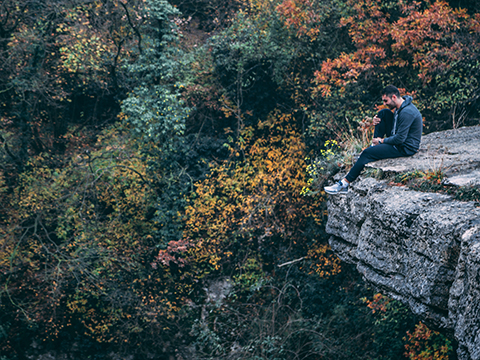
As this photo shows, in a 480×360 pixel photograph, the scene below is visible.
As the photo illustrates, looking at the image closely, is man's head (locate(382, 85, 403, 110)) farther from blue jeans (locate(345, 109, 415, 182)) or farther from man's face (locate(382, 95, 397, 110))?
blue jeans (locate(345, 109, 415, 182))

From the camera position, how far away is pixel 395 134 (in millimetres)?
4770

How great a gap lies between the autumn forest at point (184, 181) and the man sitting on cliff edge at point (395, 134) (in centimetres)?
404

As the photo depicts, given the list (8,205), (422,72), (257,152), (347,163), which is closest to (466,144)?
(347,163)

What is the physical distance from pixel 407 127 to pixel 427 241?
1.78 metres

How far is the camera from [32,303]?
32.5 ft

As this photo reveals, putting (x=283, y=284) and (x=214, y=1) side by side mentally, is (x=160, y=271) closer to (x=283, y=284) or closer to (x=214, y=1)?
(x=283, y=284)

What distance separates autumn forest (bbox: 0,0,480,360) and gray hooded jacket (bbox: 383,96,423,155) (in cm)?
439

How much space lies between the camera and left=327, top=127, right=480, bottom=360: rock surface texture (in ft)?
9.07

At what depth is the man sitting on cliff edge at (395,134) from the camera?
4.61 metres

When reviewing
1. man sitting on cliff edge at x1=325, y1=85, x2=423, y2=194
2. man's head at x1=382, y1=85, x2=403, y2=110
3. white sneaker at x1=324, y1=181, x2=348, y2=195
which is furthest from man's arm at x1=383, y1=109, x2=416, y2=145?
white sneaker at x1=324, y1=181, x2=348, y2=195

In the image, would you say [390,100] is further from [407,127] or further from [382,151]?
[382,151]

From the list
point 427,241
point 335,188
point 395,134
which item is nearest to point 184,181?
point 335,188

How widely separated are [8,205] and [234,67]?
7909 mm

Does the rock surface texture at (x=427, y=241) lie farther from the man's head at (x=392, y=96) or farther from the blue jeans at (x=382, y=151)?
the man's head at (x=392, y=96)
